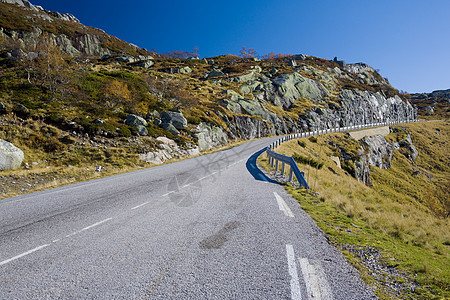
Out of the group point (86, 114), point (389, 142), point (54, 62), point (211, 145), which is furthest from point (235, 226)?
point (389, 142)

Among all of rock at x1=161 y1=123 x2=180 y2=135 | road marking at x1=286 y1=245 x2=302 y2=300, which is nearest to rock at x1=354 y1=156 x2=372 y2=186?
rock at x1=161 y1=123 x2=180 y2=135

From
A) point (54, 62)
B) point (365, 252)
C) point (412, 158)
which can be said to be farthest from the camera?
point (412, 158)

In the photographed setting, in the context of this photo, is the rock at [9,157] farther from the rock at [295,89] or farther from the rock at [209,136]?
the rock at [295,89]

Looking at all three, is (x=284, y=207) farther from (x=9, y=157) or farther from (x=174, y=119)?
(x=174, y=119)

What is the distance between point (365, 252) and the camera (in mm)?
4070

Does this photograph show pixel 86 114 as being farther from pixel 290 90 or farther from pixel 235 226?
pixel 290 90

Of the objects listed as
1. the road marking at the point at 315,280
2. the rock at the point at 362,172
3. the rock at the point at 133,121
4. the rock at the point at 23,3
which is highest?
the rock at the point at 23,3

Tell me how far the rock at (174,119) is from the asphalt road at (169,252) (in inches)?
812

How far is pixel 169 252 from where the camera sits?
3850mm

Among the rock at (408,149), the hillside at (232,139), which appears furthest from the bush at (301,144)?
the rock at (408,149)

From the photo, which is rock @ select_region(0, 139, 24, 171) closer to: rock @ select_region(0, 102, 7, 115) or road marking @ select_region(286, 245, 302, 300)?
rock @ select_region(0, 102, 7, 115)

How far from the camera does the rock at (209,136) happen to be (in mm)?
27734

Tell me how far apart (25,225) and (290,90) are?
69.5 metres

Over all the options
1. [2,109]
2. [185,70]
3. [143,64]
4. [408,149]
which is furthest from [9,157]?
[185,70]
